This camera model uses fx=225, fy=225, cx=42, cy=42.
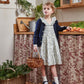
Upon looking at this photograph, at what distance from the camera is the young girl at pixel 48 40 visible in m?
3.36

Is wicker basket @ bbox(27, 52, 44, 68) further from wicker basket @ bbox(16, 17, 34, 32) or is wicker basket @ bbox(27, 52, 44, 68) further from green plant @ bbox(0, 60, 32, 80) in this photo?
wicker basket @ bbox(16, 17, 34, 32)

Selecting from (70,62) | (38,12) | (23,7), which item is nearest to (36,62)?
(70,62)

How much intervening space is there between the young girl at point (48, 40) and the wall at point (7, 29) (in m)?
1.04

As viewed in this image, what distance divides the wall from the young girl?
1041 mm

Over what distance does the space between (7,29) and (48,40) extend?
1.22 m

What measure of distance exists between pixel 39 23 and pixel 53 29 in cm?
23

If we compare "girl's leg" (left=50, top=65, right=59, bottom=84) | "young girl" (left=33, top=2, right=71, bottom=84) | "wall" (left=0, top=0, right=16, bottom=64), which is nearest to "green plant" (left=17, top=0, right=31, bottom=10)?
"wall" (left=0, top=0, right=16, bottom=64)

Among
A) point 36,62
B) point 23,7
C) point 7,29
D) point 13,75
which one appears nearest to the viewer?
point 36,62

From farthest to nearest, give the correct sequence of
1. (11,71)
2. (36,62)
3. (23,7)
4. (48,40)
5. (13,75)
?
(23,7) < (11,71) < (13,75) < (48,40) < (36,62)

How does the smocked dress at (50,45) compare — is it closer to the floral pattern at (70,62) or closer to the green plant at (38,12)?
the floral pattern at (70,62)

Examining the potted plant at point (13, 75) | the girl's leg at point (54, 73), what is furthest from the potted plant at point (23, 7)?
the girl's leg at point (54, 73)

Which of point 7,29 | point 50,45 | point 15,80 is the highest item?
point 7,29

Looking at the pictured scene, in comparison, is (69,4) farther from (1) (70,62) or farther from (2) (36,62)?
(2) (36,62)

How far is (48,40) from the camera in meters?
3.36
